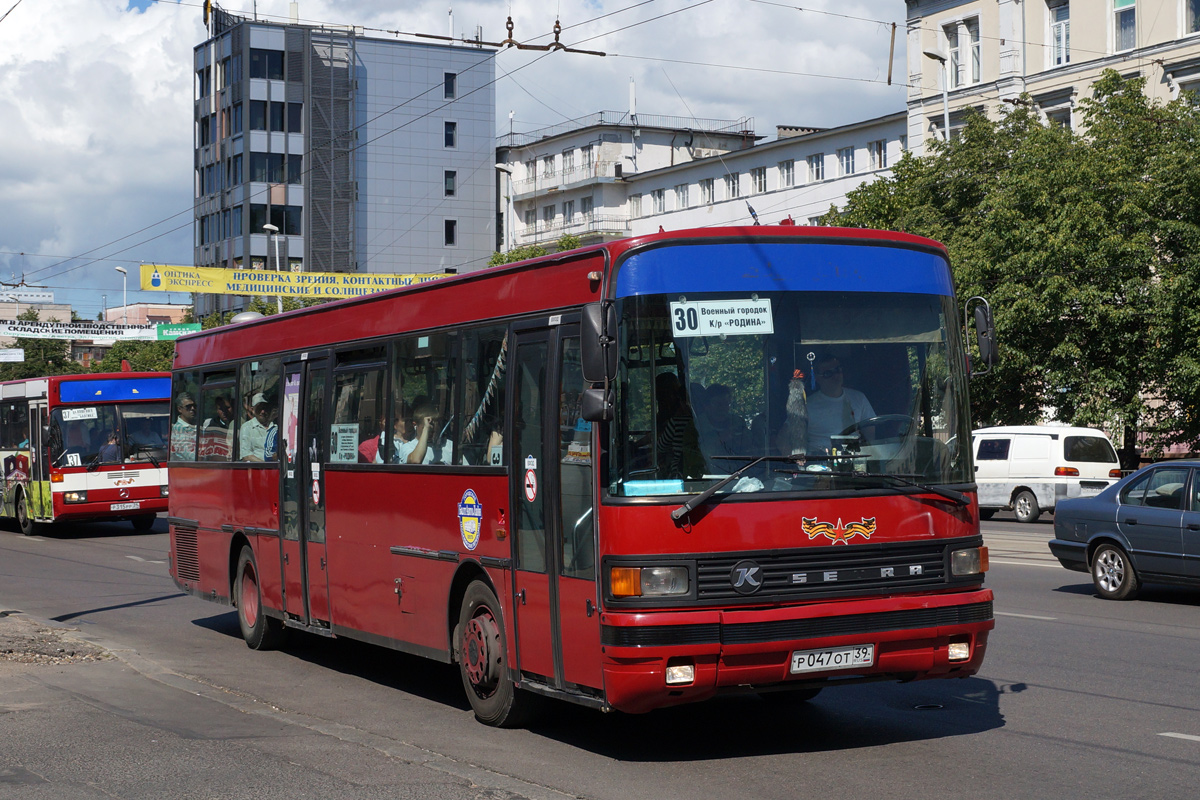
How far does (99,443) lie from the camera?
1047 inches

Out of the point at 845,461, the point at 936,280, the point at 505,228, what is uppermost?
the point at 505,228

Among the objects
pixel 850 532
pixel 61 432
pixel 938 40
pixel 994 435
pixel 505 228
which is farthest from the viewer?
pixel 505 228

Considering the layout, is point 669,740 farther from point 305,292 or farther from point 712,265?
point 305,292

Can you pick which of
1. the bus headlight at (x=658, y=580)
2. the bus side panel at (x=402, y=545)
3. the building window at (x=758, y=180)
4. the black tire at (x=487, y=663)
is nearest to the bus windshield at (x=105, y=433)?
the bus side panel at (x=402, y=545)

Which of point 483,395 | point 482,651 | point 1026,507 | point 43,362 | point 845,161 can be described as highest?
point 845,161

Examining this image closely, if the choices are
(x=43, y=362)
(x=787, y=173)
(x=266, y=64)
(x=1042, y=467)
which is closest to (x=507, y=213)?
(x=266, y=64)

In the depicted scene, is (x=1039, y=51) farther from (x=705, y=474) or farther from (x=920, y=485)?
(x=705, y=474)

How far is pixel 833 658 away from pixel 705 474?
117cm

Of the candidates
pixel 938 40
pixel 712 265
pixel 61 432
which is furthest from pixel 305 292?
pixel 712 265

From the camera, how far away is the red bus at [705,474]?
23.0 ft

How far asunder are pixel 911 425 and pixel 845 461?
0.48m

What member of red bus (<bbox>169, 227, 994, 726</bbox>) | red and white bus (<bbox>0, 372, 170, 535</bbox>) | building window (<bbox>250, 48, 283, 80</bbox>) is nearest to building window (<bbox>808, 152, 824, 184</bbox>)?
building window (<bbox>250, 48, 283, 80</bbox>)

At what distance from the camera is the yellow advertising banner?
149 feet

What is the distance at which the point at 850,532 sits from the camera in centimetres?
725
